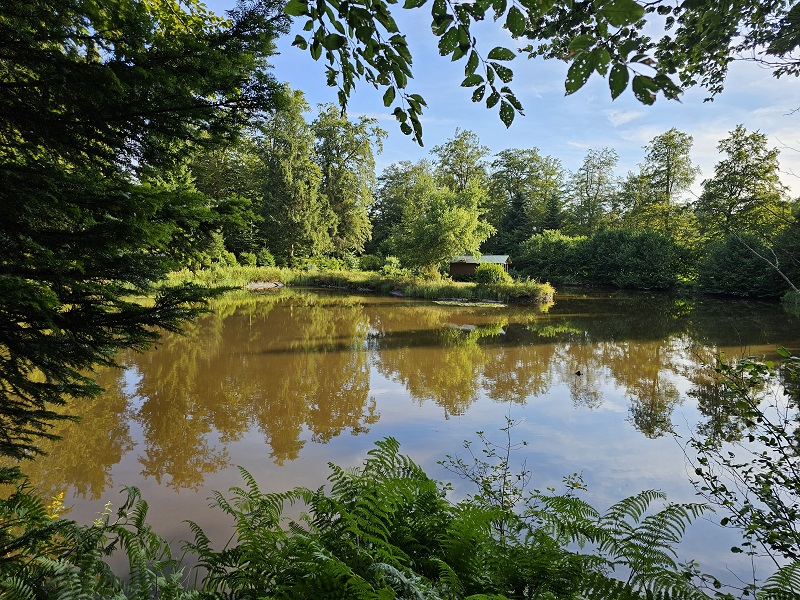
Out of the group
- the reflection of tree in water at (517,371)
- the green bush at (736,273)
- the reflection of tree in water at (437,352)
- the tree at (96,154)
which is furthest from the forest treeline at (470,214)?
the tree at (96,154)

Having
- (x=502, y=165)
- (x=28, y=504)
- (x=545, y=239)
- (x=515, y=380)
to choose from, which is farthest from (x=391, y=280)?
(x=502, y=165)

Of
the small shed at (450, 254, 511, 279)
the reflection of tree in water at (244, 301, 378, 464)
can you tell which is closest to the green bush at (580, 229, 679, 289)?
the small shed at (450, 254, 511, 279)

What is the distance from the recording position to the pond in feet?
13.6

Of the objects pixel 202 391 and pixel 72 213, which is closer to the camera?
pixel 72 213

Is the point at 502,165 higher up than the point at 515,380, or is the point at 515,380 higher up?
the point at 502,165

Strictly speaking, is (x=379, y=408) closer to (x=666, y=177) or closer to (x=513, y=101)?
(x=513, y=101)

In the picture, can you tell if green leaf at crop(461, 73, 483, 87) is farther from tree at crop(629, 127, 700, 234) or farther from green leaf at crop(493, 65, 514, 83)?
tree at crop(629, 127, 700, 234)

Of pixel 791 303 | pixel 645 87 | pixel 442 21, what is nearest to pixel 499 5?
pixel 442 21

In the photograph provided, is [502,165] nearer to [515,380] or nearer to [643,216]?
[643,216]

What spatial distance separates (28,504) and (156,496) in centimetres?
206

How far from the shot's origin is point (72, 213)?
1591 millimetres

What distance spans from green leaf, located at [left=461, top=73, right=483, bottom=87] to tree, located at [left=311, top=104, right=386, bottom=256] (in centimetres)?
3376

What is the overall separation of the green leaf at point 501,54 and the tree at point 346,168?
33.9m

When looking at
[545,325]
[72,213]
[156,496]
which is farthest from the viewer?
[545,325]
